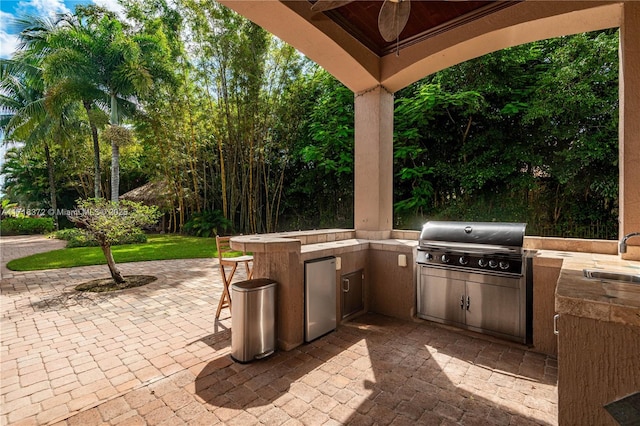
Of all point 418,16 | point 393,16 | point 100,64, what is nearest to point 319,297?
point 393,16

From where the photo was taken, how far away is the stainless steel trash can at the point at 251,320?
98.7 inches

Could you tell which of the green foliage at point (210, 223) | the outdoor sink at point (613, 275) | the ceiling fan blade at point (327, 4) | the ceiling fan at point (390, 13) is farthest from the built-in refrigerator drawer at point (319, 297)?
the green foliage at point (210, 223)

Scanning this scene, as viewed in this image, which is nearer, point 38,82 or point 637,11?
point 637,11

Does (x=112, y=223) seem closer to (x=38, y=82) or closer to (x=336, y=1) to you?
(x=336, y=1)

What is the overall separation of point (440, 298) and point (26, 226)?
19.2 m

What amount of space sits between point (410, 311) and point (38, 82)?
15.4 meters

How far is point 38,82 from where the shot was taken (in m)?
11.1

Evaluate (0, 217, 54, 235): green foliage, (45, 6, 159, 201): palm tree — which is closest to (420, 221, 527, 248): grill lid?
(45, 6, 159, 201): palm tree

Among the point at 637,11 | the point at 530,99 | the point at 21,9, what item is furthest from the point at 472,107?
the point at 21,9

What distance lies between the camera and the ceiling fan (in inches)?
91.0

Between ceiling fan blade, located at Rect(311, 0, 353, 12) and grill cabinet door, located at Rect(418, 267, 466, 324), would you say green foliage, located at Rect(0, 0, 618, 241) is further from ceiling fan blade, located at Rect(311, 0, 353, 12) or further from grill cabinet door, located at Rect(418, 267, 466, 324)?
ceiling fan blade, located at Rect(311, 0, 353, 12)

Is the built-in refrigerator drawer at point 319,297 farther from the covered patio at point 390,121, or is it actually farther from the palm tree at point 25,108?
the palm tree at point 25,108

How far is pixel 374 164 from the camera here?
4191mm

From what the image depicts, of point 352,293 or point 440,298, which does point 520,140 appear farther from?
point 352,293
